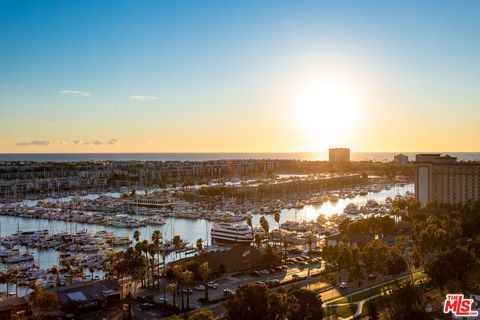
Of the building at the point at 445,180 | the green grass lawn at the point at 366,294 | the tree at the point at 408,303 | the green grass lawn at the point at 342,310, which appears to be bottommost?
the green grass lawn at the point at 366,294

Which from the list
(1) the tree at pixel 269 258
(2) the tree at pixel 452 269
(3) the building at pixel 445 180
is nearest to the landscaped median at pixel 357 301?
(2) the tree at pixel 452 269

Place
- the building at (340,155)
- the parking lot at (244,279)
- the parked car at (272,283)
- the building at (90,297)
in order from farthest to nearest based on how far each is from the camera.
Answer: the building at (340,155) < the parked car at (272,283) < the parking lot at (244,279) < the building at (90,297)

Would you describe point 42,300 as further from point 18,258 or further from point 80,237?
point 80,237

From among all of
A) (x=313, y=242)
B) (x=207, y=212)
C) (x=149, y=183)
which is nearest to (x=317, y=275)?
(x=313, y=242)

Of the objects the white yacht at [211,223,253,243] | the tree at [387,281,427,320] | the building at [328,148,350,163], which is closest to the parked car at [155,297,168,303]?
the tree at [387,281,427,320]

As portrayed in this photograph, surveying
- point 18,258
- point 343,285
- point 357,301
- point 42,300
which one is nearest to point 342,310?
point 357,301

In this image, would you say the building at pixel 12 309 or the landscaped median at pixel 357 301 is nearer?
the landscaped median at pixel 357 301

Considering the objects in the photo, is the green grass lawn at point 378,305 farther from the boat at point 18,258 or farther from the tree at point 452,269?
the boat at point 18,258
